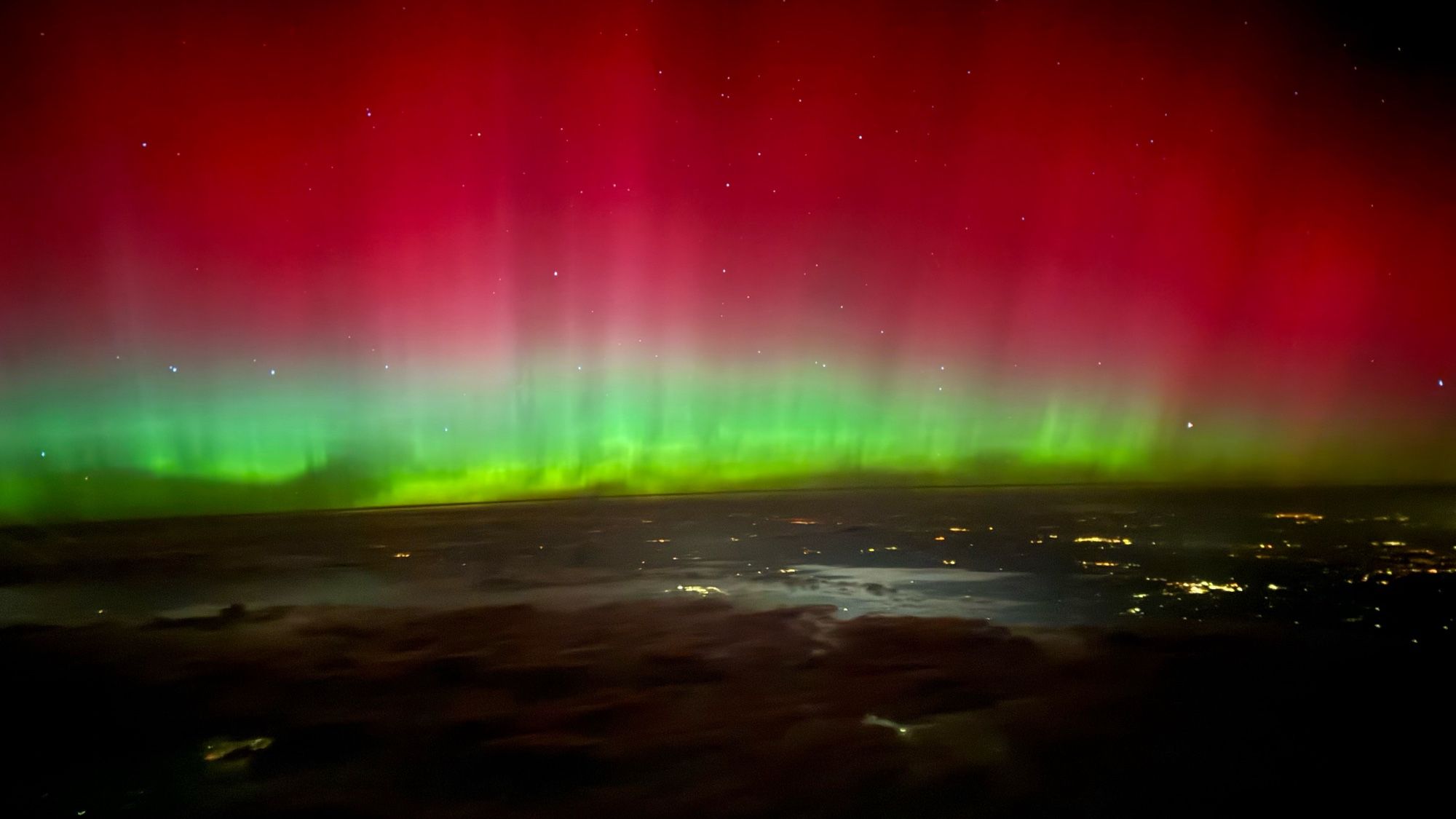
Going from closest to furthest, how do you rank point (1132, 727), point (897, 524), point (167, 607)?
point (1132, 727) → point (167, 607) → point (897, 524)

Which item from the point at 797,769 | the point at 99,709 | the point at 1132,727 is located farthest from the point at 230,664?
the point at 1132,727

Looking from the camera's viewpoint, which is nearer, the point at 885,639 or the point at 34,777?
the point at 34,777

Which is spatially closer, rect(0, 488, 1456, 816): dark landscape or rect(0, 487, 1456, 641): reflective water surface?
rect(0, 488, 1456, 816): dark landscape

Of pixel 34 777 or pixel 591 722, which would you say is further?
pixel 591 722

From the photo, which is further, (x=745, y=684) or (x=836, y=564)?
(x=836, y=564)

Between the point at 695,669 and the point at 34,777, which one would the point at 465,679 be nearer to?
the point at 695,669

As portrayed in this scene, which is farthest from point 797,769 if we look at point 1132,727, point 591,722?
point 1132,727

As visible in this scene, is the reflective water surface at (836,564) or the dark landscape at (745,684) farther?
the reflective water surface at (836,564)

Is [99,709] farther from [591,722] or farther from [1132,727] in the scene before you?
[1132,727]

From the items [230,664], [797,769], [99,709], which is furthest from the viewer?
[230,664]
